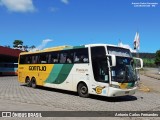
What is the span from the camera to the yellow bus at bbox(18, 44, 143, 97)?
15.2 metres

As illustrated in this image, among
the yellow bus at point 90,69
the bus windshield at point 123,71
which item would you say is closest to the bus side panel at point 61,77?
the yellow bus at point 90,69

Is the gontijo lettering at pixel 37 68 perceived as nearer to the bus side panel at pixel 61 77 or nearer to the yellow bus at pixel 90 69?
the yellow bus at pixel 90 69

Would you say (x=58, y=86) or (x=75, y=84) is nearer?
(x=75, y=84)

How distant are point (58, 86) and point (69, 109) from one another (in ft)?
24.2

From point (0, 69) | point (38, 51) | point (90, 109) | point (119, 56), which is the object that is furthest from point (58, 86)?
point (0, 69)

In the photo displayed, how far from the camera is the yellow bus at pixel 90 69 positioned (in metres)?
15.2

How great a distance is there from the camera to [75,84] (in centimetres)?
1788

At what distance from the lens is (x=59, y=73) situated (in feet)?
63.7

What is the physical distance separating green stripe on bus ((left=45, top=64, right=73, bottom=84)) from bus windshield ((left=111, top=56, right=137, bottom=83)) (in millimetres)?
3635

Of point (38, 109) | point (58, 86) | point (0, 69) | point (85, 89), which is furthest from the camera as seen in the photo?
point (0, 69)

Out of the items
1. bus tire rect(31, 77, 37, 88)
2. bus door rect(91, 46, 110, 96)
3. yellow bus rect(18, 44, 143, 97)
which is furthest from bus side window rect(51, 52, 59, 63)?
bus door rect(91, 46, 110, 96)

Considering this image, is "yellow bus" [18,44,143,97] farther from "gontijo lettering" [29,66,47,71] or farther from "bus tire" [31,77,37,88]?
"bus tire" [31,77,37,88]

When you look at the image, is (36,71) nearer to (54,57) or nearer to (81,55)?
(54,57)

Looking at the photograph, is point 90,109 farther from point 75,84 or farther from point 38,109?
point 75,84
